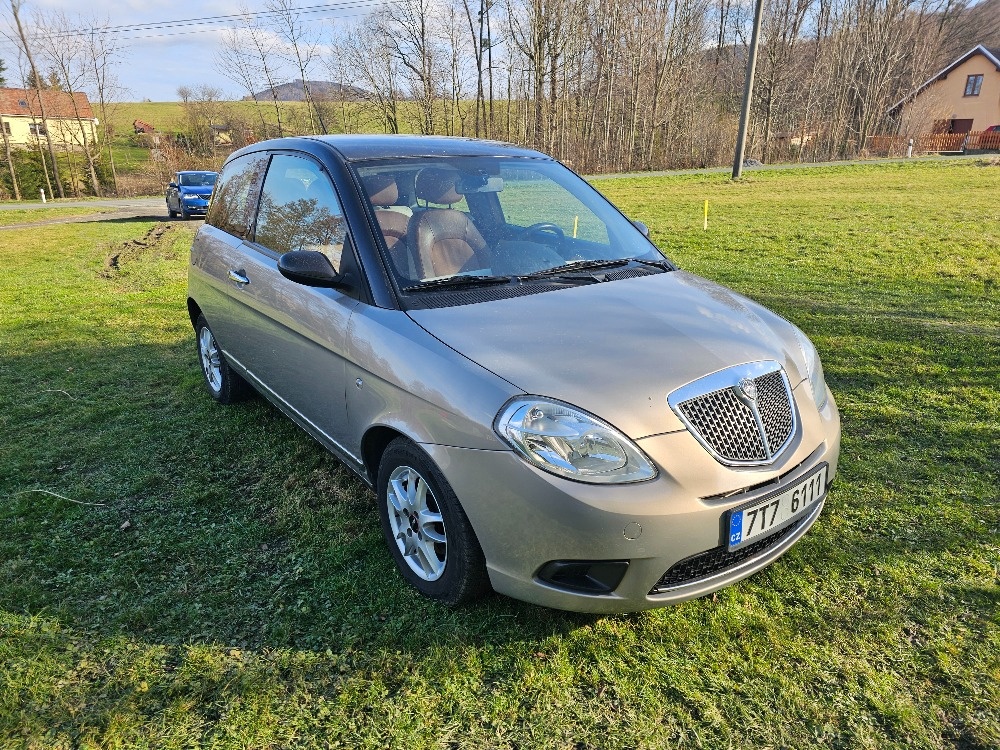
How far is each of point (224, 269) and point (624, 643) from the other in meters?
3.29

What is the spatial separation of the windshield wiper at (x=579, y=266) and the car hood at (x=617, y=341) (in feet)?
0.61

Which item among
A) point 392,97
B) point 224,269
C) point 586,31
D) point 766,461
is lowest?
point 766,461

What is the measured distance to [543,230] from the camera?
3.54 metres

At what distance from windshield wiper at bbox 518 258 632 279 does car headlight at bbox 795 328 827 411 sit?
93 cm

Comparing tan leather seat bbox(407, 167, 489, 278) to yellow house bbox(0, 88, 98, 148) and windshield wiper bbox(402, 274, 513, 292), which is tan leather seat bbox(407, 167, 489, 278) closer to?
windshield wiper bbox(402, 274, 513, 292)

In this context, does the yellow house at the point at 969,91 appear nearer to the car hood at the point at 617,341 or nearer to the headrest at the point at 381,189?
the car hood at the point at 617,341

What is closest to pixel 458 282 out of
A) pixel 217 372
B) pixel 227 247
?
pixel 227 247

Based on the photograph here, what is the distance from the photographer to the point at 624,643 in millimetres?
2455

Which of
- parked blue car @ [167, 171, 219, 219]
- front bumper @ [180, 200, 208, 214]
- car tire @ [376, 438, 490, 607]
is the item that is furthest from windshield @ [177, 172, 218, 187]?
car tire @ [376, 438, 490, 607]

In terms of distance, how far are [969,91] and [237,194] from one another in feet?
221

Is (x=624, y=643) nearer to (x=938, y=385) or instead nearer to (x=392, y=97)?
(x=938, y=385)

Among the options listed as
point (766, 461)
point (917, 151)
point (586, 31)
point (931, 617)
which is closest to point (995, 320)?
point (931, 617)

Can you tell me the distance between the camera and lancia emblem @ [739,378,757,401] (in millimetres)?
2359

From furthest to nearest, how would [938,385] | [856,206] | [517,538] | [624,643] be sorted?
1. [856,206]
2. [938,385]
3. [624,643]
4. [517,538]
